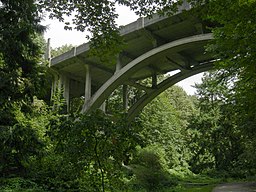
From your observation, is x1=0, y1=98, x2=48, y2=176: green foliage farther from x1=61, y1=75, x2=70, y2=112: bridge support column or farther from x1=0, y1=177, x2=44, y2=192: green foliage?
x1=61, y1=75, x2=70, y2=112: bridge support column

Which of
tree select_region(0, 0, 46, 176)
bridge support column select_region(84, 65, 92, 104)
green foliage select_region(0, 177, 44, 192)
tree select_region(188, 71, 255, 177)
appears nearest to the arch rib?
bridge support column select_region(84, 65, 92, 104)

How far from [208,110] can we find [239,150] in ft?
12.9

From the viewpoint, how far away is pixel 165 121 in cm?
2233

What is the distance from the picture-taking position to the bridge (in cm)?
1273

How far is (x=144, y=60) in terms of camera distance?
44.3 ft

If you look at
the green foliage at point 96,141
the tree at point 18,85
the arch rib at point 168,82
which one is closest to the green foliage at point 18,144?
Answer: the tree at point 18,85

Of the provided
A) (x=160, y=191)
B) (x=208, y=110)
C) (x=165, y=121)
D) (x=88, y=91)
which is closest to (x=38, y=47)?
(x=160, y=191)

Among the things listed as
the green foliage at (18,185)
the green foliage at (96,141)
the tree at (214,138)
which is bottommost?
the green foliage at (18,185)

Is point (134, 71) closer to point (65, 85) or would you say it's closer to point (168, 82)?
point (168, 82)

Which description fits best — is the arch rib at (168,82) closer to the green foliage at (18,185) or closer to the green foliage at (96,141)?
the green foliage at (18,185)

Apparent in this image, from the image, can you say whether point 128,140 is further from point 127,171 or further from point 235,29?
point 127,171

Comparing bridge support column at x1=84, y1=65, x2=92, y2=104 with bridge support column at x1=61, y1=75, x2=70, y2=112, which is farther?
bridge support column at x1=61, y1=75, x2=70, y2=112

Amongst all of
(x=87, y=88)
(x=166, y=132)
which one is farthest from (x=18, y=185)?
(x=166, y=132)

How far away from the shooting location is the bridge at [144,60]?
1273 cm
